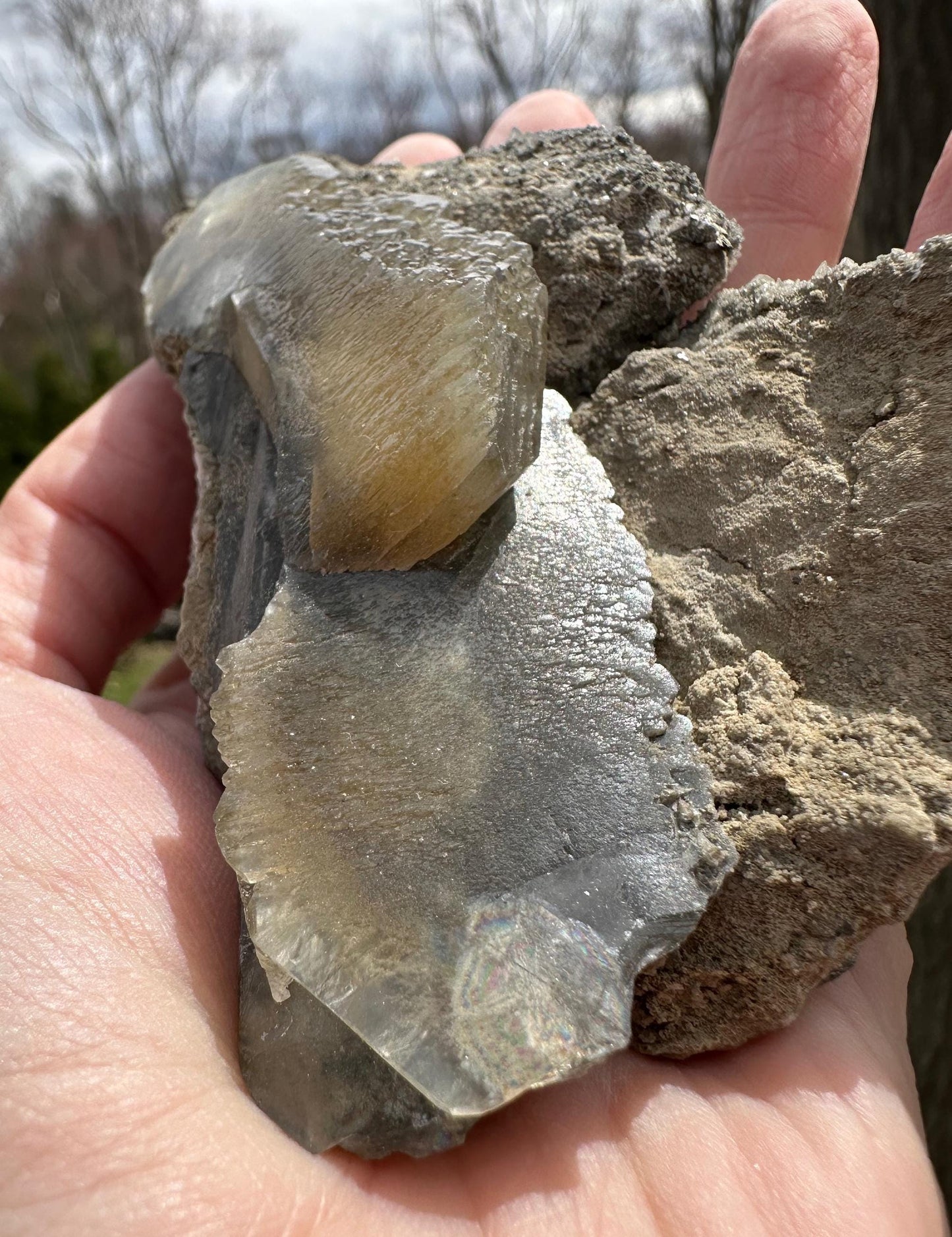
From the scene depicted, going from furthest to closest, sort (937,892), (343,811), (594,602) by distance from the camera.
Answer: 1. (937,892)
2. (594,602)
3. (343,811)

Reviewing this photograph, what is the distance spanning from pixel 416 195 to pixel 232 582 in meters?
0.60

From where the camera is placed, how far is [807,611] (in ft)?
3.27

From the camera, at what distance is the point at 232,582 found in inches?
47.2

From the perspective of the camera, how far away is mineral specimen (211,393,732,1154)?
0.83 metres

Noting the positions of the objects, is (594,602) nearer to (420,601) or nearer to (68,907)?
(420,601)

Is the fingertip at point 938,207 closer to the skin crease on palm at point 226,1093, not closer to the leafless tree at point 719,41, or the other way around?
the skin crease on palm at point 226,1093

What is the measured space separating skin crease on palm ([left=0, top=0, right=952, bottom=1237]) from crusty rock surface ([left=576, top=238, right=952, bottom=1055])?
11cm

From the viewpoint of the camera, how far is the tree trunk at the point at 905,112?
1.85 meters

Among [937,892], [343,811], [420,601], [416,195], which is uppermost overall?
[416,195]

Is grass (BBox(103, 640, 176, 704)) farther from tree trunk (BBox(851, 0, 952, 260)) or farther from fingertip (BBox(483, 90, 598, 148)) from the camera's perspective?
tree trunk (BBox(851, 0, 952, 260))

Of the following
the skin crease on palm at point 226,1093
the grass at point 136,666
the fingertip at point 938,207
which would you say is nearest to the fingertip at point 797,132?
the skin crease on palm at point 226,1093

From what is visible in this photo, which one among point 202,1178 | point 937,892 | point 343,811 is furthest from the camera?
point 937,892

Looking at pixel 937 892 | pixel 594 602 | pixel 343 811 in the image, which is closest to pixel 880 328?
pixel 594 602

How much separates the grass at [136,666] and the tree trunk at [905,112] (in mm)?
3712
